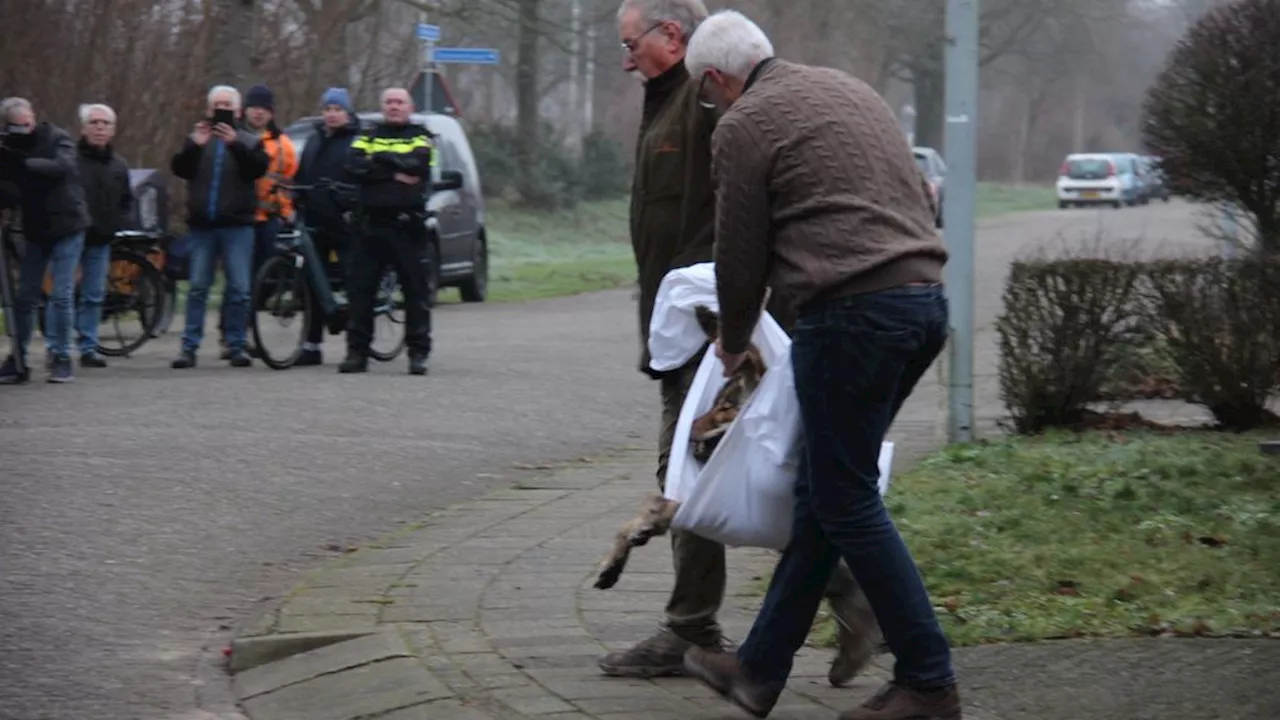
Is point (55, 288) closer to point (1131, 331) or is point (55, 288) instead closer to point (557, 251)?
point (1131, 331)

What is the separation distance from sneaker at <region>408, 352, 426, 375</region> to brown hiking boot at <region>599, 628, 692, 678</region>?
8276 millimetres

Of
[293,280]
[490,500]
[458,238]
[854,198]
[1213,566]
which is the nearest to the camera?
[854,198]

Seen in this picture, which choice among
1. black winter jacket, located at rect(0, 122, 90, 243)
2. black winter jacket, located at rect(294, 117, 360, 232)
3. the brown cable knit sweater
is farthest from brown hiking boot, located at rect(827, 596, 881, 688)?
black winter jacket, located at rect(294, 117, 360, 232)

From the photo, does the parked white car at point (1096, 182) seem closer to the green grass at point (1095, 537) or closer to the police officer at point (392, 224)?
the police officer at point (392, 224)

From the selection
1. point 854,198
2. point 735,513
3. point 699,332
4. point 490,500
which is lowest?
point 490,500

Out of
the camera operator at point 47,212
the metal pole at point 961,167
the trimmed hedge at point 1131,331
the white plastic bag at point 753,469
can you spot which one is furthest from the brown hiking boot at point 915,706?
the camera operator at point 47,212

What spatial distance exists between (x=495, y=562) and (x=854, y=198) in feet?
9.06

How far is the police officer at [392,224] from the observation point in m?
13.6

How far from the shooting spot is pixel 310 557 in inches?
310

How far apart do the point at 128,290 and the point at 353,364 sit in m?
2.83

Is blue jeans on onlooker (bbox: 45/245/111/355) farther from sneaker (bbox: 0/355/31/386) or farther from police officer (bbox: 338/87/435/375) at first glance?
police officer (bbox: 338/87/435/375)

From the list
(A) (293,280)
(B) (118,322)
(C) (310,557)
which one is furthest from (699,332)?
(B) (118,322)

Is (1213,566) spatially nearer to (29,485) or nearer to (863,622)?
(863,622)

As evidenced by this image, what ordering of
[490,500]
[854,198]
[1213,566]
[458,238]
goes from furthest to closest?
[458,238] < [490,500] < [1213,566] < [854,198]
